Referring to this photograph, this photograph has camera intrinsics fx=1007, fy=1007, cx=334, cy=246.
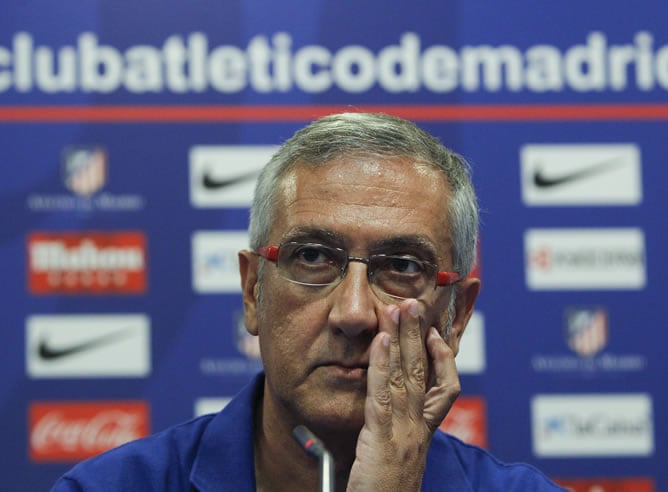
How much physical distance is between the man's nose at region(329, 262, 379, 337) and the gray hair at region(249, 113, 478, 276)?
26 cm

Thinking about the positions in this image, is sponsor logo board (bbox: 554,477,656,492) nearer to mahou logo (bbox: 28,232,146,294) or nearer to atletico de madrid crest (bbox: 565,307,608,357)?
atletico de madrid crest (bbox: 565,307,608,357)

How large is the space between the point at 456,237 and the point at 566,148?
1.61 m

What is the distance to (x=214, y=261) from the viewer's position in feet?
11.8

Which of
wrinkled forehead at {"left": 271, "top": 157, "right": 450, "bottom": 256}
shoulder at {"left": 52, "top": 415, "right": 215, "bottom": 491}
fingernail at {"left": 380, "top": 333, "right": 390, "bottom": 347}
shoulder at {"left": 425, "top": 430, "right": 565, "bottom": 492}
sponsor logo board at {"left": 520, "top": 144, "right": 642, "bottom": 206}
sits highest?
sponsor logo board at {"left": 520, "top": 144, "right": 642, "bottom": 206}

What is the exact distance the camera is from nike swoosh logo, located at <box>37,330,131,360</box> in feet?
11.5

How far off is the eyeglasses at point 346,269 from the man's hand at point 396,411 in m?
0.08

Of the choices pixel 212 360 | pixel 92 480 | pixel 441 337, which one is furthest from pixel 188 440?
pixel 212 360

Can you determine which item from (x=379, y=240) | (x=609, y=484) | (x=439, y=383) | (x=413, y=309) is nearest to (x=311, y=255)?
(x=379, y=240)

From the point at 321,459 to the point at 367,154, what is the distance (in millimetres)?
834

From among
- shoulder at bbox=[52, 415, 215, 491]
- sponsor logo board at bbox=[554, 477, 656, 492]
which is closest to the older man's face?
shoulder at bbox=[52, 415, 215, 491]

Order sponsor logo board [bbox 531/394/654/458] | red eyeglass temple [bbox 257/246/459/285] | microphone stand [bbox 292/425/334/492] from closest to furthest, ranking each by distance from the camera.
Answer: microphone stand [bbox 292/425/334/492] → red eyeglass temple [bbox 257/246/459/285] → sponsor logo board [bbox 531/394/654/458]

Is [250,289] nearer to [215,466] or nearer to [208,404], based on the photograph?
[215,466]

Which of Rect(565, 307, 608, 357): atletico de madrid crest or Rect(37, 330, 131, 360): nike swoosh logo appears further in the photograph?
Rect(565, 307, 608, 357): atletico de madrid crest

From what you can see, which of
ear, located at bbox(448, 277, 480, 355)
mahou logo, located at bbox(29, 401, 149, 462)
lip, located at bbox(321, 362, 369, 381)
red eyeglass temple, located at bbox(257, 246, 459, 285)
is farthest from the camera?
mahou logo, located at bbox(29, 401, 149, 462)
